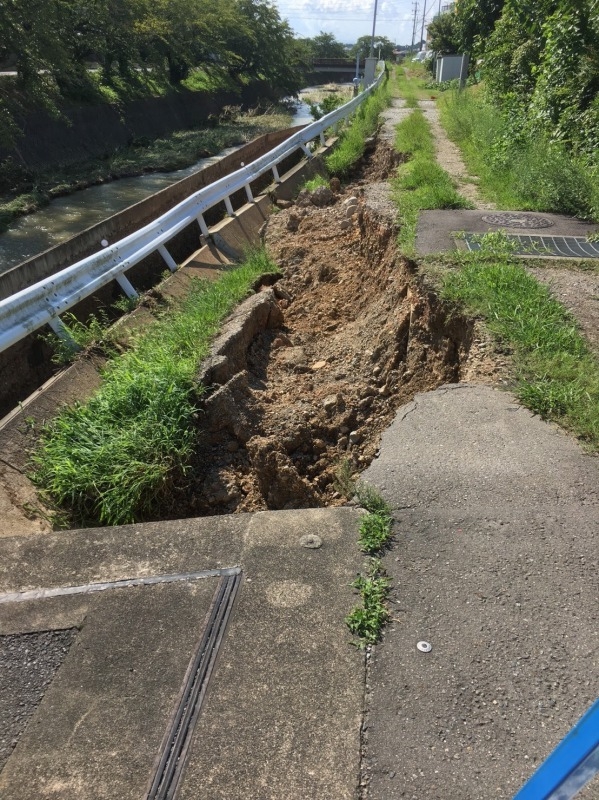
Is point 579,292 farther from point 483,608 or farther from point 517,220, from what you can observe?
point 483,608

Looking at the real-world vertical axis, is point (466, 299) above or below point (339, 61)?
below

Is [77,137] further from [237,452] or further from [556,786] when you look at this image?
[556,786]

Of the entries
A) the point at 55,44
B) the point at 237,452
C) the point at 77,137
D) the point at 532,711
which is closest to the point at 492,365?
the point at 237,452

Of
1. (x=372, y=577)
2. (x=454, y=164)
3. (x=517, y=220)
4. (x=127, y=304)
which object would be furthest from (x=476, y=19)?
(x=372, y=577)

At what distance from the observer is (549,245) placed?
6.44 m

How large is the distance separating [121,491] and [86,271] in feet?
10.2

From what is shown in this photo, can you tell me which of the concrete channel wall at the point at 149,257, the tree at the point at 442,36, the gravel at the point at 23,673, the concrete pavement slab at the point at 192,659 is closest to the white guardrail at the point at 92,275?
the concrete channel wall at the point at 149,257

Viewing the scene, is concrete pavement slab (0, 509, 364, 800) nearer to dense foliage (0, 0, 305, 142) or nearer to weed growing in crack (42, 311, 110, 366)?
weed growing in crack (42, 311, 110, 366)

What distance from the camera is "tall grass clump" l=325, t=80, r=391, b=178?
13078 mm

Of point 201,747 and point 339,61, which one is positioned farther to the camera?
point 339,61

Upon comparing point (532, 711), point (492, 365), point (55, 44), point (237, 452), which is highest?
point (55, 44)

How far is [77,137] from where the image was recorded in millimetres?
24172

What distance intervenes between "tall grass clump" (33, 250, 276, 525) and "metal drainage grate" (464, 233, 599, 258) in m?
3.39

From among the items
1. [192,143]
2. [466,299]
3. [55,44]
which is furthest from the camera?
[192,143]
